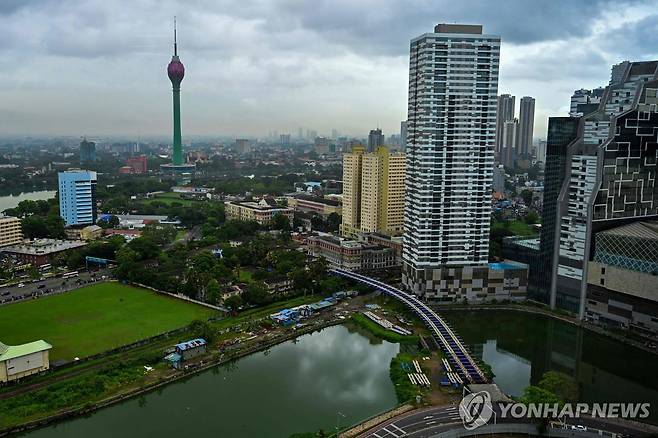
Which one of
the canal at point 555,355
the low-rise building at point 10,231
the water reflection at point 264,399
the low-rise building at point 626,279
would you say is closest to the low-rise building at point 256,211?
the low-rise building at point 10,231

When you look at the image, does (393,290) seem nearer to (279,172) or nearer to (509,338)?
(509,338)

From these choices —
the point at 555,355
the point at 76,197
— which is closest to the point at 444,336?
the point at 555,355

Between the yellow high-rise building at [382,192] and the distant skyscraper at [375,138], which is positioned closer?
the yellow high-rise building at [382,192]

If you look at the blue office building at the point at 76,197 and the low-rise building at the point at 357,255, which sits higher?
the blue office building at the point at 76,197

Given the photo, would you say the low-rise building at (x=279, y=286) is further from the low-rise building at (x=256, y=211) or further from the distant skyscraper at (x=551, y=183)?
the low-rise building at (x=256, y=211)

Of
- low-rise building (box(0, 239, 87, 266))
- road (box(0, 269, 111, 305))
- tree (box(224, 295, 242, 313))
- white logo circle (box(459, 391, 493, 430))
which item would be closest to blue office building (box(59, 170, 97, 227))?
low-rise building (box(0, 239, 87, 266))

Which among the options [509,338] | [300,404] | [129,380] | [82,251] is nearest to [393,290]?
[509,338]

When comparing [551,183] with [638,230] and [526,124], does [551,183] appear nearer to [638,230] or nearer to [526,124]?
[638,230]
